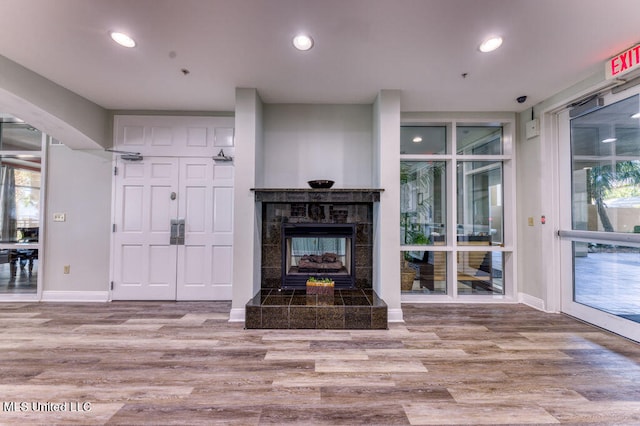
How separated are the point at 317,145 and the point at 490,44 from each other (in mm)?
2028

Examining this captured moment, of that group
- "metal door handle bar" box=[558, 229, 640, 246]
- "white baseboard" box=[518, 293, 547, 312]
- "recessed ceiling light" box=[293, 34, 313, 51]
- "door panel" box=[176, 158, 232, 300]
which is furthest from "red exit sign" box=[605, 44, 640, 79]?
"door panel" box=[176, 158, 232, 300]

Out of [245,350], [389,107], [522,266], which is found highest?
[389,107]

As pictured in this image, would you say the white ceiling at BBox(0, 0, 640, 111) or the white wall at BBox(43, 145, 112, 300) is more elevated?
the white ceiling at BBox(0, 0, 640, 111)

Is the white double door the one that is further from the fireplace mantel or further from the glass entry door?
the glass entry door

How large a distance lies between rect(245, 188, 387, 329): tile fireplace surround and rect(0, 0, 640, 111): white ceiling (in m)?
1.22

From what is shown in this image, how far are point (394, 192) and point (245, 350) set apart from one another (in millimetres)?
2173

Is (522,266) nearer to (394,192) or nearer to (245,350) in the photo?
(394,192)

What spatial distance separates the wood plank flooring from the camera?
173cm

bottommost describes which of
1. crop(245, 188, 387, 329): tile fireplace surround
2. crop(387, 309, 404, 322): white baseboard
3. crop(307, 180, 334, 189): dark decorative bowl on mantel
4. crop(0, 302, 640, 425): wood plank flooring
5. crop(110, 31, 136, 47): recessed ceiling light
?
crop(0, 302, 640, 425): wood plank flooring

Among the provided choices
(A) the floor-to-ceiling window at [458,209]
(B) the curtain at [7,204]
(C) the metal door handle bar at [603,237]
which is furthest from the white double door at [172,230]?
(C) the metal door handle bar at [603,237]

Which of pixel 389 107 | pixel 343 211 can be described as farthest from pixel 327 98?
pixel 343 211

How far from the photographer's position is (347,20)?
2.17 m

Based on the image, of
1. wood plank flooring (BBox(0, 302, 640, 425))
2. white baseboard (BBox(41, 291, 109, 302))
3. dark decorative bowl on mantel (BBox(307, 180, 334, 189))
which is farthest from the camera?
white baseboard (BBox(41, 291, 109, 302))

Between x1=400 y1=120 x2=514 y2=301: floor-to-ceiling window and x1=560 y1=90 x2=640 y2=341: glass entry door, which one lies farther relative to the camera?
x1=400 y1=120 x2=514 y2=301: floor-to-ceiling window
